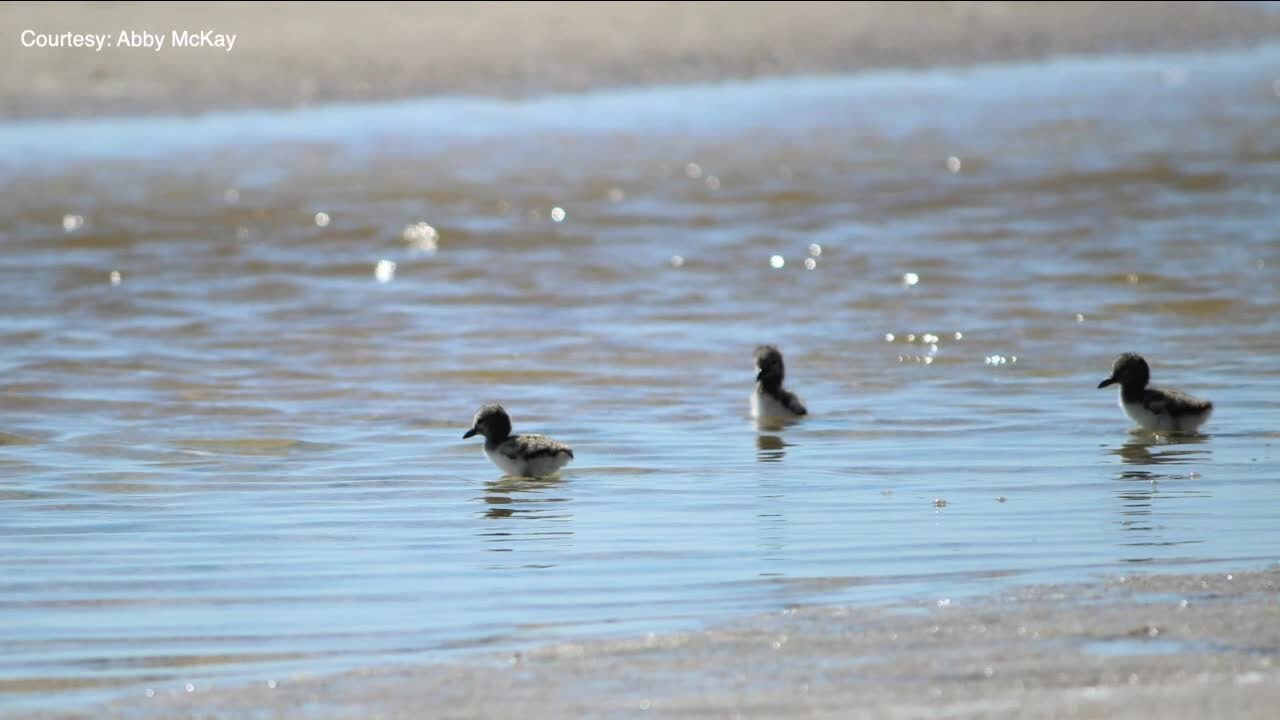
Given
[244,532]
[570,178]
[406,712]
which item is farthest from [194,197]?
[406,712]

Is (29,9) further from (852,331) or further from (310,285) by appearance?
(852,331)

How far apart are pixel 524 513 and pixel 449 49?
20861 millimetres

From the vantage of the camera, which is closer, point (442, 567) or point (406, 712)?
point (406, 712)

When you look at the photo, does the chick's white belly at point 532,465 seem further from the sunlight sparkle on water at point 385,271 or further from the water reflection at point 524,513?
the sunlight sparkle on water at point 385,271

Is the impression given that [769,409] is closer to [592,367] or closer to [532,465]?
[532,465]

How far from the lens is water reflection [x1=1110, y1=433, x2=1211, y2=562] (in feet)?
23.1

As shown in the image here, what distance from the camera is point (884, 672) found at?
16.8ft

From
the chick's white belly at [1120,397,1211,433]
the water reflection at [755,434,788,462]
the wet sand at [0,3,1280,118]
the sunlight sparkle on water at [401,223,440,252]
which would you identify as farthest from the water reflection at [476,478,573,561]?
the wet sand at [0,3,1280,118]

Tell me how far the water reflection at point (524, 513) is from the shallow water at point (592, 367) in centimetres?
3

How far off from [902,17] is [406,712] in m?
26.4

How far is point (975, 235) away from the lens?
17.6 meters

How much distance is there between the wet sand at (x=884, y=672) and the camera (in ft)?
15.7

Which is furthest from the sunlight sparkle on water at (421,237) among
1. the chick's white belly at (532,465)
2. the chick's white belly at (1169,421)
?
the chick's white belly at (1169,421)

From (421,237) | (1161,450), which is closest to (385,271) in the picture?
(421,237)
